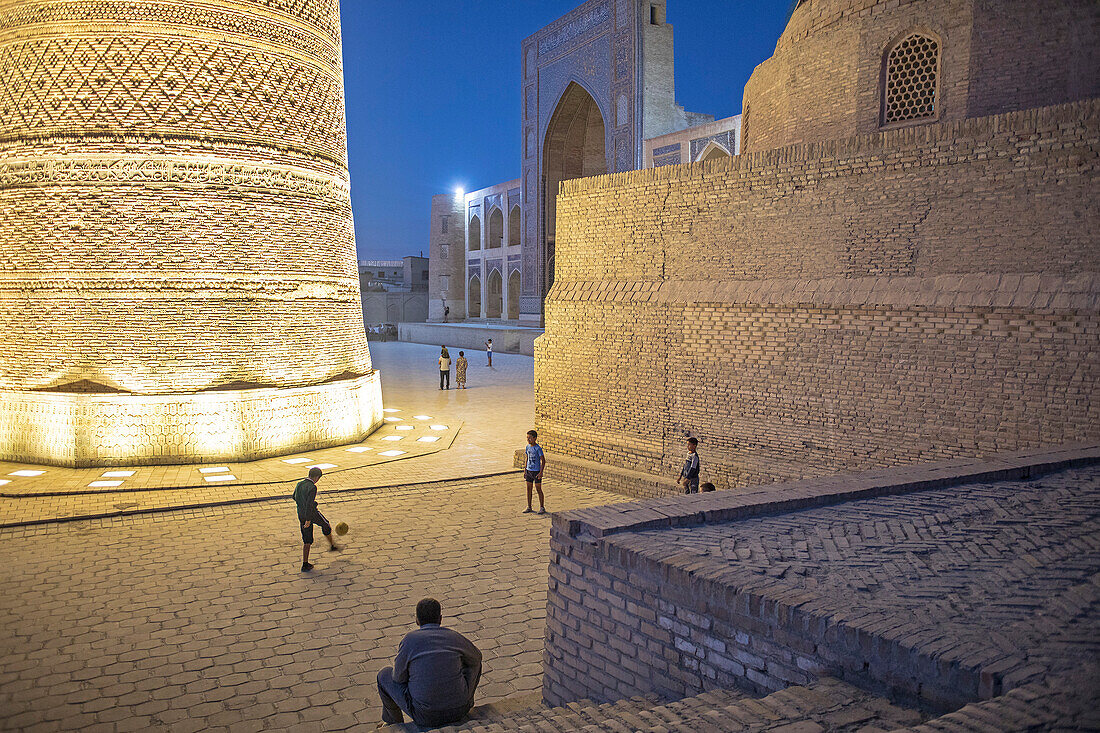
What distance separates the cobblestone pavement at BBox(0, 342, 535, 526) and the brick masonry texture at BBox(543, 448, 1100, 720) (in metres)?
6.18

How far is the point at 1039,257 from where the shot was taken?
6.35 meters

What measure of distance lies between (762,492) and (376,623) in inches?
117

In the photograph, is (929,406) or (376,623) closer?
(376,623)

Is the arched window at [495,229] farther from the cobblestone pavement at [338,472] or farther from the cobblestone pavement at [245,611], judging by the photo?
the cobblestone pavement at [245,611]

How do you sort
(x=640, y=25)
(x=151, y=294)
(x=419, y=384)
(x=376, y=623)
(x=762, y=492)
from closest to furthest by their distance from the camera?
(x=762, y=492), (x=376, y=623), (x=151, y=294), (x=419, y=384), (x=640, y=25)

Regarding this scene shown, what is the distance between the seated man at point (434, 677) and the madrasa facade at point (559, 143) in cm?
1714

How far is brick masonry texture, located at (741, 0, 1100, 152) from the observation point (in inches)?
320

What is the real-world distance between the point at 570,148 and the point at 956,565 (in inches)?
1197

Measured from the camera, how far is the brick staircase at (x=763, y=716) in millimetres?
2473

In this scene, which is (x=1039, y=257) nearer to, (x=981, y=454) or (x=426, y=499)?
(x=981, y=454)

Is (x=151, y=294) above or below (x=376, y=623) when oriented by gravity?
above

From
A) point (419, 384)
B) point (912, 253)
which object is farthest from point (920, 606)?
point (419, 384)

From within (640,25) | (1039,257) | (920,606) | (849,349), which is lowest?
(920,606)

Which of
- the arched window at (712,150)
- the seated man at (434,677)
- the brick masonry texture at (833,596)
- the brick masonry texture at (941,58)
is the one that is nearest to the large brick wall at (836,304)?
the brick masonry texture at (833,596)
